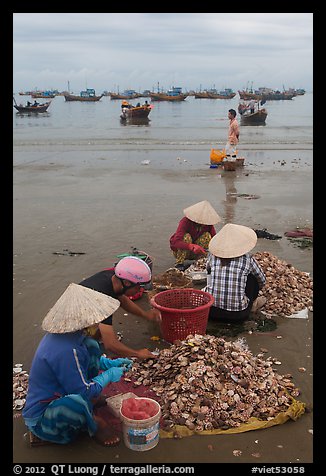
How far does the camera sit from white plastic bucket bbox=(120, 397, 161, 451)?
334 cm

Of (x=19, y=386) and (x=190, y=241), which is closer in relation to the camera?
(x=19, y=386)

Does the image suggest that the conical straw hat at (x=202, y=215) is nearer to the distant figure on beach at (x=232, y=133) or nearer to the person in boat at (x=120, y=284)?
the person in boat at (x=120, y=284)

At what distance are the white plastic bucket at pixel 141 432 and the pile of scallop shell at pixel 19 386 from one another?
106cm

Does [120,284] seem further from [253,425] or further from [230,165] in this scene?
[230,165]

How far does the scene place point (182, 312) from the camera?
15.1 feet

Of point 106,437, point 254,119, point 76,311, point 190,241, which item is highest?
point 254,119

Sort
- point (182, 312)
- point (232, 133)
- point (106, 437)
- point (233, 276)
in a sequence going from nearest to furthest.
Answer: point (106, 437), point (182, 312), point (233, 276), point (232, 133)

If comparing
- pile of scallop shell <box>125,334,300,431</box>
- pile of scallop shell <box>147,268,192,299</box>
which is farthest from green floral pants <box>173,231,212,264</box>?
pile of scallop shell <box>125,334,300,431</box>

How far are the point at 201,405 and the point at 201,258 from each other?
11.0 ft

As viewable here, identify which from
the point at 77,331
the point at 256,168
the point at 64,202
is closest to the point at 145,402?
the point at 77,331

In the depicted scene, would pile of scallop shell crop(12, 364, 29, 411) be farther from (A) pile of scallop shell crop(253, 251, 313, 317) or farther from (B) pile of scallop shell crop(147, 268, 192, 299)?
(A) pile of scallop shell crop(253, 251, 313, 317)

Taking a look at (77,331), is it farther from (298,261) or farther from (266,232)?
(266,232)

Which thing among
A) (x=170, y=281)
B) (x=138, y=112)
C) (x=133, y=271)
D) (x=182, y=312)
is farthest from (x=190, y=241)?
(x=138, y=112)

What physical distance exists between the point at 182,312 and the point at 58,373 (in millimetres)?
1615
